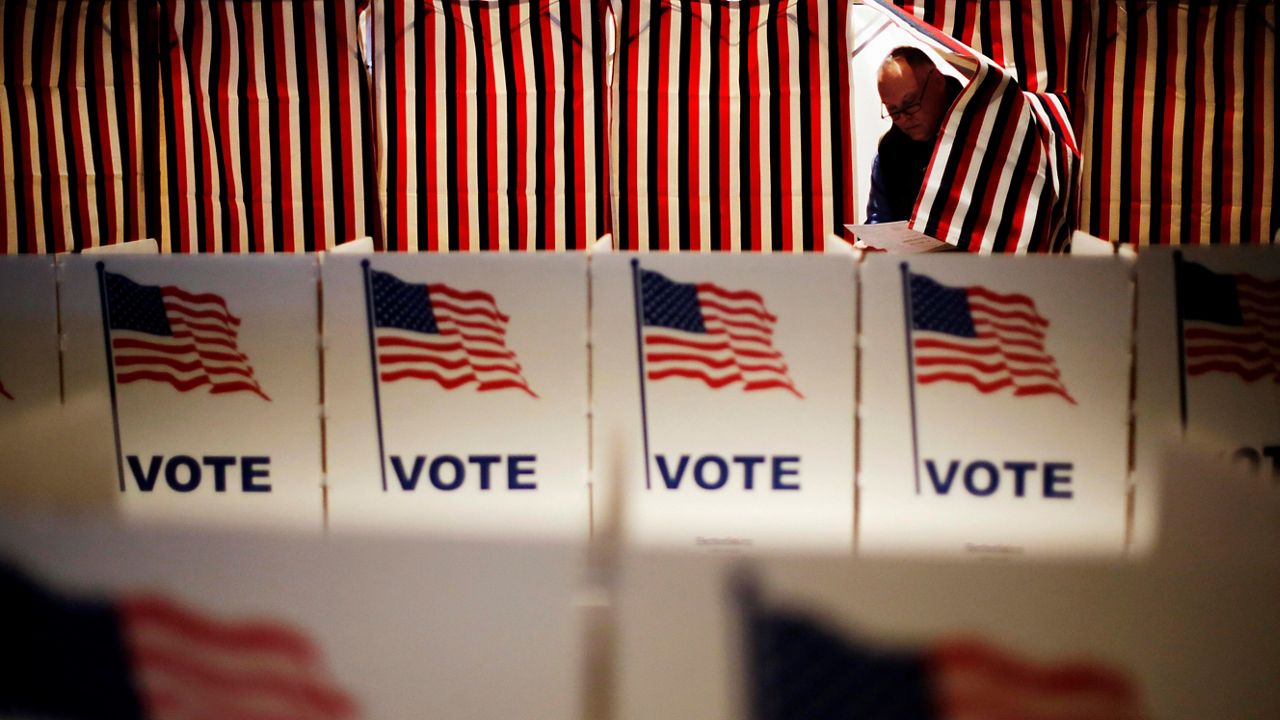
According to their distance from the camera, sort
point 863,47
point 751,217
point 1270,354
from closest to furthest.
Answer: point 1270,354 < point 751,217 < point 863,47

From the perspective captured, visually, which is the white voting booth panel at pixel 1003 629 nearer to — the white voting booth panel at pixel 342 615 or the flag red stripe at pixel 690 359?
the white voting booth panel at pixel 342 615

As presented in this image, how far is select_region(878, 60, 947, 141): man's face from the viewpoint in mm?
2980

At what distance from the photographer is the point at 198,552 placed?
195 centimetres

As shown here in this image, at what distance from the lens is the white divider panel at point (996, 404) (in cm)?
191

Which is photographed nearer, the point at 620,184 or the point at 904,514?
the point at 904,514

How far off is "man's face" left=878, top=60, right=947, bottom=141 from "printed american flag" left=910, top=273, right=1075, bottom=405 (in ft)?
4.13

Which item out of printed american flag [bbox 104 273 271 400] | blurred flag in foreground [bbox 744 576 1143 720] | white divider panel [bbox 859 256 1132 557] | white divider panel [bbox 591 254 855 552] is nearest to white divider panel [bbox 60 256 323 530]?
printed american flag [bbox 104 273 271 400]

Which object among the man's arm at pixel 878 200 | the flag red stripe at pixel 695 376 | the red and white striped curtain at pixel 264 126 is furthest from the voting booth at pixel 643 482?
the red and white striped curtain at pixel 264 126

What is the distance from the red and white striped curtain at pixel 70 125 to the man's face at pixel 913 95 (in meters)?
2.60

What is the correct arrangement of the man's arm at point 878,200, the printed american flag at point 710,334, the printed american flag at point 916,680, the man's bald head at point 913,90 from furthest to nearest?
the man's arm at point 878,200, the man's bald head at point 913,90, the printed american flag at point 710,334, the printed american flag at point 916,680

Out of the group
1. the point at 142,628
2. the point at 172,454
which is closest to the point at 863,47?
the point at 172,454

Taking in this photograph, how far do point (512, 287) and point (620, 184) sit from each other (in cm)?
162

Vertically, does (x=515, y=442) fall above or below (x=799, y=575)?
above

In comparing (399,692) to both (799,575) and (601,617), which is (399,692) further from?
(799,575)
